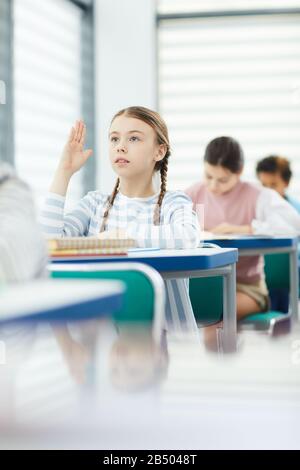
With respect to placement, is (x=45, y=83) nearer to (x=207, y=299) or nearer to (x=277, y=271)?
(x=277, y=271)

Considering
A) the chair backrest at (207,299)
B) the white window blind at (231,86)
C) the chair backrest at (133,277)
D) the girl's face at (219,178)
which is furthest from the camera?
the white window blind at (231,86)

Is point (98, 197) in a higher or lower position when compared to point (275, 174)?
lower

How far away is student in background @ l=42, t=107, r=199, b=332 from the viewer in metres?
2.10

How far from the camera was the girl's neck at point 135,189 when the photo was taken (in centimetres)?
229

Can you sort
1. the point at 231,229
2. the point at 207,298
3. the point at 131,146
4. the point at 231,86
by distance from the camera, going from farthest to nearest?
1. the point at 231,86
2. the point at 231,229
3. the point at 207,298
4. the point at 131,146

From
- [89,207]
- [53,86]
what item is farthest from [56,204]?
[53,86]

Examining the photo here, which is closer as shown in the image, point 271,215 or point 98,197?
point 98,197

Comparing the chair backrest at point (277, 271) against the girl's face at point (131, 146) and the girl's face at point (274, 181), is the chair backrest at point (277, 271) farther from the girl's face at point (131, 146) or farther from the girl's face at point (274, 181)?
the girl's face at point (131, 146)

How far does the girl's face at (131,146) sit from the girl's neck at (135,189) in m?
Result: 0.03

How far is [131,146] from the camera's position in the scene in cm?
226

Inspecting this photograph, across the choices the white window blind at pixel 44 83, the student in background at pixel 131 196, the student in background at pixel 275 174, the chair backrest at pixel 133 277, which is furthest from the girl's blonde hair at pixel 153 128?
the white window blind at pixel 44 83

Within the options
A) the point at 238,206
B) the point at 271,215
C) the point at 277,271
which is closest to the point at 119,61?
the point at 238,206

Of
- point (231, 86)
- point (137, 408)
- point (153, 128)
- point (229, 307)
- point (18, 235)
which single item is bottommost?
point (137, 408)

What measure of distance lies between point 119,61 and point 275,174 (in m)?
2.03
